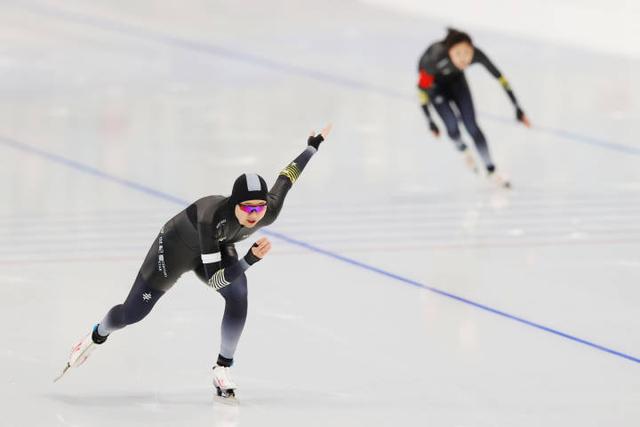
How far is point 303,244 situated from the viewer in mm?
10117

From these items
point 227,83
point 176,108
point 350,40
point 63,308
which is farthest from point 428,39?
point 63,308

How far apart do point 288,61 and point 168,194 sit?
7.01 m

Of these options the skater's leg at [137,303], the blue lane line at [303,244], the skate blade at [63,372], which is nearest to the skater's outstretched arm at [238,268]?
the skater's leg at [137,303]

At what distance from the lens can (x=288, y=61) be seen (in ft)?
60.3

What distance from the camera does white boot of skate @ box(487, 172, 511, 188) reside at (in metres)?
11.9

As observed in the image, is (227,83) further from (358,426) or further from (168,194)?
(358,426)

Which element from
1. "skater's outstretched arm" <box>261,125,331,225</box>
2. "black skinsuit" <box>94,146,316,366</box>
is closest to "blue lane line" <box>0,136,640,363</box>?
"skater's outstretched arm" <box>261,125,331,225</box>

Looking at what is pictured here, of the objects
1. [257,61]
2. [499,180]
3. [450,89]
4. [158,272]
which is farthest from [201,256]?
[257,61]

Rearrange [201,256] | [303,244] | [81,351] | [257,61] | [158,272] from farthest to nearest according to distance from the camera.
A: [257,61] → [303,244] → [81,351] → [158,272] → [201,256]

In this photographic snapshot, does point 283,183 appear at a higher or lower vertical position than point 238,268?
higher

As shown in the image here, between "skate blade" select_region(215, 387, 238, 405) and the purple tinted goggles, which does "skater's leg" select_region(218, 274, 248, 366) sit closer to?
"skate blade" select_region(215, 387, 238, 405)

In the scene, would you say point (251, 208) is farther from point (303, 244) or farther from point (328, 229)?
point (328, 229)

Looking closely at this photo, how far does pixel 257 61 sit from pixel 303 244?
340 inches

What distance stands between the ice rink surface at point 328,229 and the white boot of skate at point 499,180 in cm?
16
